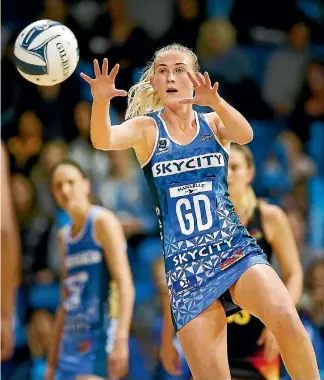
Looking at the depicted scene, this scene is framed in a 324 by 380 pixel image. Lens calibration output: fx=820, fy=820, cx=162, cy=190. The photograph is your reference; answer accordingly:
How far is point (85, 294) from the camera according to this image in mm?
5855

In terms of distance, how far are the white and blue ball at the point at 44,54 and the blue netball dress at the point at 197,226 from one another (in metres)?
0.70

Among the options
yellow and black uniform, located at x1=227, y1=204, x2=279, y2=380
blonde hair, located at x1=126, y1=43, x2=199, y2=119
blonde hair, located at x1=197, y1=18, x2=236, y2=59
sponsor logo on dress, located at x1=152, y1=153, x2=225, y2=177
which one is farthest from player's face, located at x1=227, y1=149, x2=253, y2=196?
blonde hair, located at x1=197, y1=18, x2=236, y2=59

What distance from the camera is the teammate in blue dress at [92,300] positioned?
5738mm

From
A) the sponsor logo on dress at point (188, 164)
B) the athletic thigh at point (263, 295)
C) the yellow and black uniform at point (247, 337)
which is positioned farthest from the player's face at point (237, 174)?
the athletic thigh at point (263, 295)

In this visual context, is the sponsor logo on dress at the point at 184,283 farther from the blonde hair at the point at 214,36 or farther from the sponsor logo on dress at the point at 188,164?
the blonde hair at the point at 214,36

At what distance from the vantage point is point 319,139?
28.5 ft

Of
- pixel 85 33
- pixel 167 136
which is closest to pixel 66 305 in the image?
pixel 167 136

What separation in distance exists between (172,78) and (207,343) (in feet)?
4.39

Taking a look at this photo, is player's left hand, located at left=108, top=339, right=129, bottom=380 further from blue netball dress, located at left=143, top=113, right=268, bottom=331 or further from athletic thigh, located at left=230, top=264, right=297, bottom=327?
athletic thigh, located at left=230, top=264, right=297, bottom=327

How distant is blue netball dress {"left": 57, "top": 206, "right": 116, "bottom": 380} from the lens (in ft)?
19.0

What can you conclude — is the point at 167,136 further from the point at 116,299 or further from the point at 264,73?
the point at 264,73

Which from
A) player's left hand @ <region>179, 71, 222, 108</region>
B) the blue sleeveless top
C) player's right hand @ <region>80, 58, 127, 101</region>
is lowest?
the blue sleeveless top

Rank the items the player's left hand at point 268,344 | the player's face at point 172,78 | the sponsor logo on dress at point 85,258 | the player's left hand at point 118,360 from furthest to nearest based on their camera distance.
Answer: the sponsor logo on dress at point 85,258, the player's left hand at point 118,360, the player's left hand at point 268,344, the player's face at point 172,78

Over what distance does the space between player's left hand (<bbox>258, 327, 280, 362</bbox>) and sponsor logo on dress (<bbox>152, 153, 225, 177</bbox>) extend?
148 centimetres
